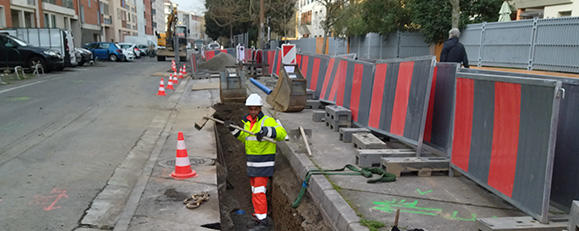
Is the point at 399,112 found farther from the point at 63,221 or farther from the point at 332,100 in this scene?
the point at 63,221

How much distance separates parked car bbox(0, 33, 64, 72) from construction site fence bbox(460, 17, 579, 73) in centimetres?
2064

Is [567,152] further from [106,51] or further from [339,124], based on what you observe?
[106,51]

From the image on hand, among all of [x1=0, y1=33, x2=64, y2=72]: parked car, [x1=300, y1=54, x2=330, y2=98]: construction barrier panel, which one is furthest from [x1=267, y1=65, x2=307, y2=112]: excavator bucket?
[x1=0, y1=33, x2=64, y2=72]: parked car

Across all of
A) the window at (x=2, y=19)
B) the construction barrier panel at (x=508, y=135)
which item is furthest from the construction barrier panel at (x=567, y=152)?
the window at (x=2, y=19)

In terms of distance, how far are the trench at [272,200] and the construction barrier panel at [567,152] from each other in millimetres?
2202

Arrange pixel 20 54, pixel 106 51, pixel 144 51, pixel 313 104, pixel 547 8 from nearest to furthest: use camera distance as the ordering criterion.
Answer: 1. pixel 313 104
2. pixel 547 8
3. pixel 20 54
4. pixel 106 51
5. pixel 144 51

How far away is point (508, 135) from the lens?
13.5ft

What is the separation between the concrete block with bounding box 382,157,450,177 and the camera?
5.33 m

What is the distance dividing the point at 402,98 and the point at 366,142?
89 cm

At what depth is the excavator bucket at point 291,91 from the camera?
403 inches

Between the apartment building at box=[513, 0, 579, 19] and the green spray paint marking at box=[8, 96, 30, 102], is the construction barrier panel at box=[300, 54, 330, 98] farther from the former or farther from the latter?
the apartment building at box=[513, 0, 579, 19]

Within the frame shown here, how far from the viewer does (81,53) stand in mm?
28109

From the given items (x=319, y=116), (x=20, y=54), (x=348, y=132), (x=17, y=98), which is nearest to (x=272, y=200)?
(x=348, y=132)

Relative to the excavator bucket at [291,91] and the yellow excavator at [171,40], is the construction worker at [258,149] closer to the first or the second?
the excavator bucket at [291,91]
